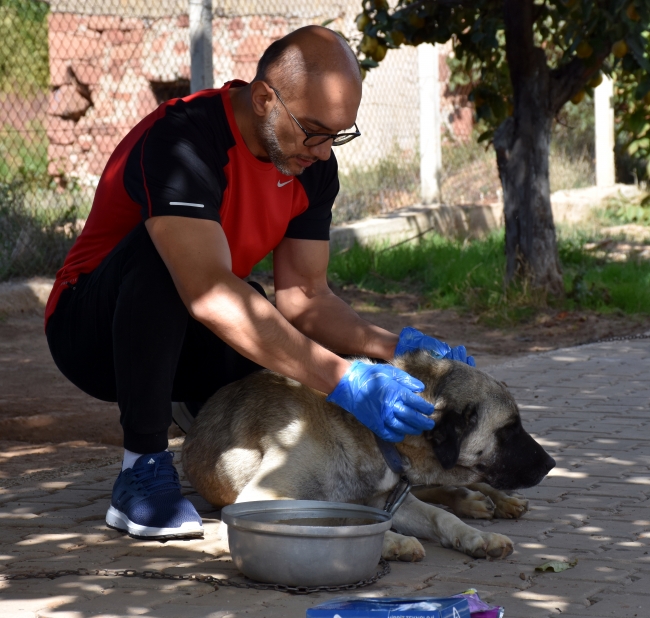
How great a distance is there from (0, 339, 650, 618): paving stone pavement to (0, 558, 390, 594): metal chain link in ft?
0.11

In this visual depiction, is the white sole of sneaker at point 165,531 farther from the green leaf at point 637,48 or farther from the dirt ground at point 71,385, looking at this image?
the green leaf at point 637,48

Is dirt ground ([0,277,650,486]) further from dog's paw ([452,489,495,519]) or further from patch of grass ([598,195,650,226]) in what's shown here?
patch of grass ([598,195,650,226])

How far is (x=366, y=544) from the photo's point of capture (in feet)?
9.20

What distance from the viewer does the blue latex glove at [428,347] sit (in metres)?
3.70

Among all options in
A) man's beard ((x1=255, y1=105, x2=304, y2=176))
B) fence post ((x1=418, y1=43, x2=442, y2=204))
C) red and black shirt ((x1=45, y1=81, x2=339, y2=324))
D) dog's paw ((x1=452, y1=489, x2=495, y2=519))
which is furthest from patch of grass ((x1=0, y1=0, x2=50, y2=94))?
dog's paw ((x1=452, y1=489, x2=495, y2=519))

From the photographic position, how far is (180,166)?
3410mm

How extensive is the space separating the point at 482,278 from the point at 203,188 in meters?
6.18

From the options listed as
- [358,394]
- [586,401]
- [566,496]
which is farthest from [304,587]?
[586,401]

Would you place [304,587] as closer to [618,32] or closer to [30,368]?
[30,368]

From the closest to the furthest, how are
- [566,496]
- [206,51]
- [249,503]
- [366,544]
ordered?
[366,544], [249,503], [566,496], [206,51]

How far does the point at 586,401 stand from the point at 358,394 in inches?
116

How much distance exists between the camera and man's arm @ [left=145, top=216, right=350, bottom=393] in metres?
3.28

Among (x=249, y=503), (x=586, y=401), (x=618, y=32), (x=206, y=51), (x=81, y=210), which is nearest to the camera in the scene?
(x=249, y=503)

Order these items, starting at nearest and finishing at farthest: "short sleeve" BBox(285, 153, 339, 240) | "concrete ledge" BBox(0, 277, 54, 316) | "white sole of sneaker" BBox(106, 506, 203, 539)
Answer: "white sole of sneaker" BBox(106, 506, 203, 539) → "short sleeve" BBox(285, 153, 339, 240) → "concrete ledge" BBox(0, 277, 54, 316)
